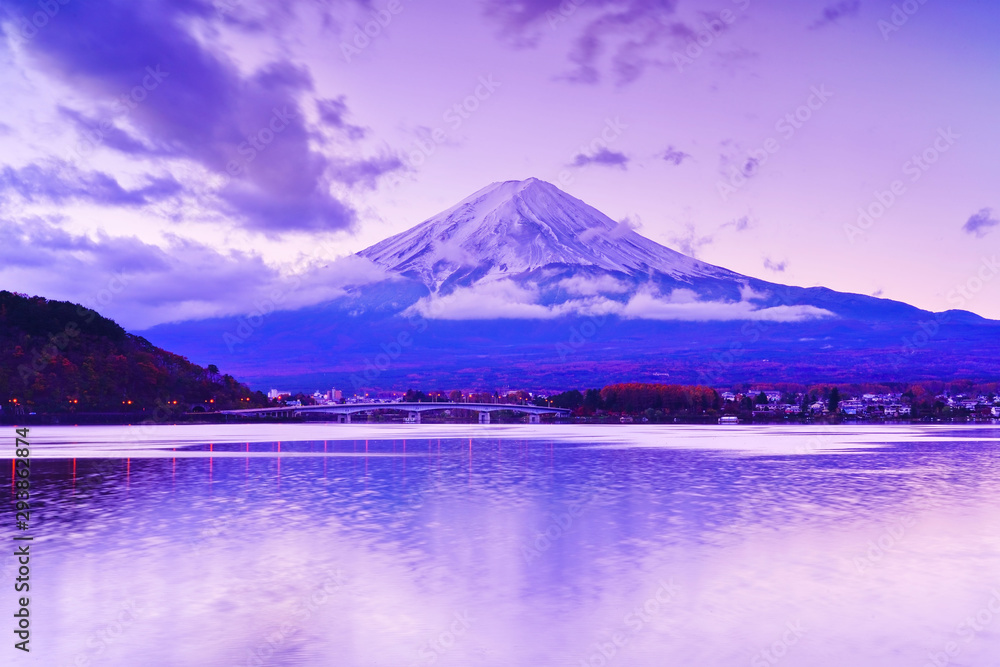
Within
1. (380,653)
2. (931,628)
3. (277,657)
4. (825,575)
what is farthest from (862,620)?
(277,657)

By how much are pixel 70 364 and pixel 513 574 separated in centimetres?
11597
